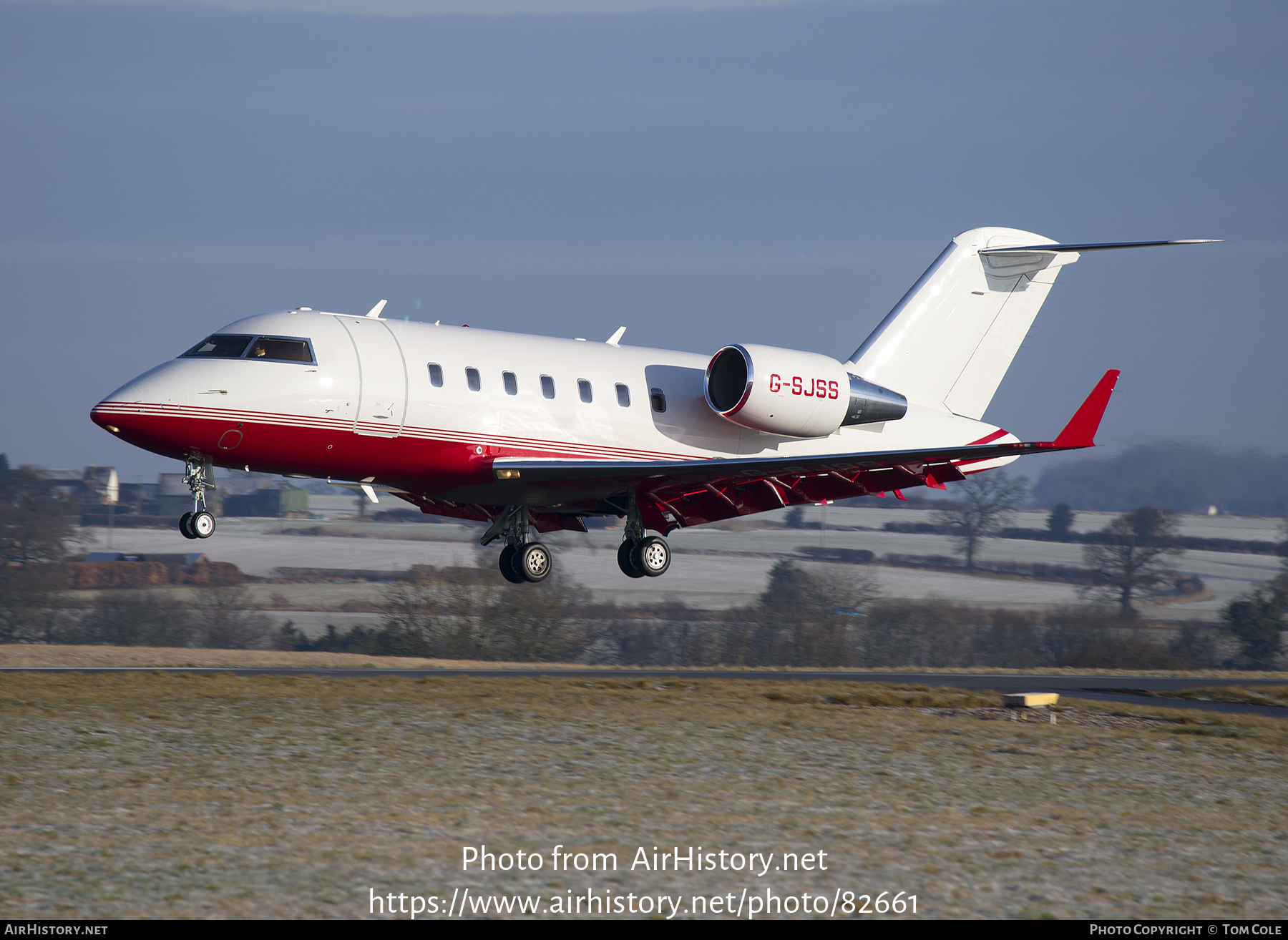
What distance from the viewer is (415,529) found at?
79375 millimetres

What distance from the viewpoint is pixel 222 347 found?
19594 millimetres

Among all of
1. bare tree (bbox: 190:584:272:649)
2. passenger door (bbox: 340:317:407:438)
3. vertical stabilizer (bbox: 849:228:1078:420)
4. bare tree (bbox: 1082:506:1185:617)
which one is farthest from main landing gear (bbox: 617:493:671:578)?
bare tree (bbox: 1082:506:1185:617)

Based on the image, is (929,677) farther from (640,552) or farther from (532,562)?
(532,562)

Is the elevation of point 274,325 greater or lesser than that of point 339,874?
greater

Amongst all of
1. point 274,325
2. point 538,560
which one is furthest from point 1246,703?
point 274,325

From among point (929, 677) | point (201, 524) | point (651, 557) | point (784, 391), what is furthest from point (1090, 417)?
point (929, 677)

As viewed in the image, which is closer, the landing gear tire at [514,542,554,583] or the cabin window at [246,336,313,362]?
the cabin window at [246,336,313,362]

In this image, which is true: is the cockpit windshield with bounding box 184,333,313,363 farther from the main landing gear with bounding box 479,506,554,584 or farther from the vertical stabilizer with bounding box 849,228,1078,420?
the vertical stabilizer with bounding box 849,228,1078,420

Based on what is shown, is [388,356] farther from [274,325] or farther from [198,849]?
[198,849]

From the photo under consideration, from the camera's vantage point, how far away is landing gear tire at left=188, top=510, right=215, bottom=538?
19.1 m

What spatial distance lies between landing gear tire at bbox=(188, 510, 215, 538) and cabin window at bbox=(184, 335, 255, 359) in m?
2.43

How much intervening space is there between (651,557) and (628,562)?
479 mm

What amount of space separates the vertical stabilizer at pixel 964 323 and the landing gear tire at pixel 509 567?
8.04 meters
